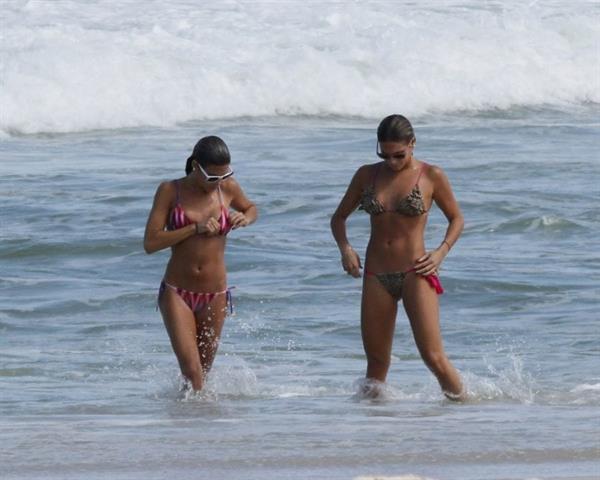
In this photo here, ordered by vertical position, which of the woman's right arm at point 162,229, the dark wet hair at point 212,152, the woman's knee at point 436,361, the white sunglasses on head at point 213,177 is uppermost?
the dark wet hair at point 212,152

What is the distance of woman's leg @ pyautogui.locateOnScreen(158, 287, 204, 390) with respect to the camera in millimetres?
8352

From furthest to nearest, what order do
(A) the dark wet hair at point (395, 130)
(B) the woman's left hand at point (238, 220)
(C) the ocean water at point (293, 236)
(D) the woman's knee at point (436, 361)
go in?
(B) the woman's left hand at point (238, 220) < (D) the woman's knee at point (436, 361) < (A) the dark wet hair at point (395, 130) < (C) the ocean water at point (293, 236)

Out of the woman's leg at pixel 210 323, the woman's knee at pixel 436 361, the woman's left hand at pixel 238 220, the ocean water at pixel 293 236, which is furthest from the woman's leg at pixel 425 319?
the woman's leg at pixel 210 323

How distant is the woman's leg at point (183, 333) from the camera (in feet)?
27.4

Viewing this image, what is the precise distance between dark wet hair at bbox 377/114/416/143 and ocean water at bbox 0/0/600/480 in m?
1.30

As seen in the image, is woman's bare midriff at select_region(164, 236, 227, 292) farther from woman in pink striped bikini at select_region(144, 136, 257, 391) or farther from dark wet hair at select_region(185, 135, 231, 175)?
dark wet hair at select_region(185, 135, 231, 175)

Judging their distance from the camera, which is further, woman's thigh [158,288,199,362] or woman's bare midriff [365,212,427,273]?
woman's thigh [158,288,199,362]

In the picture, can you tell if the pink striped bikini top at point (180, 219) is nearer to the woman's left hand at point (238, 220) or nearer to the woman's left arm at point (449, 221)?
the woman's left hand at point (238, 220)

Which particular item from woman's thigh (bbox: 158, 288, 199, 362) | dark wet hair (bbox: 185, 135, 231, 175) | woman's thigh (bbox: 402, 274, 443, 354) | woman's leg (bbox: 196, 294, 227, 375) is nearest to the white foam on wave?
woman's leg (bbox: 196, 294, 227, 375)

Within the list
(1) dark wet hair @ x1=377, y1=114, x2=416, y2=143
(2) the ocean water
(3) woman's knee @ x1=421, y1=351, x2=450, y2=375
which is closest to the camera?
(2) the ocean water

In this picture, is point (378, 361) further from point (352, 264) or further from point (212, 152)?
point (212, 152)

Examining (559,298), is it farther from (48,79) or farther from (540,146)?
(48,79)

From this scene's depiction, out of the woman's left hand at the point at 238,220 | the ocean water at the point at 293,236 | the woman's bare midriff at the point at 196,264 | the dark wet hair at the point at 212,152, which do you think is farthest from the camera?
the woman's bare midriff at the point at 196,264

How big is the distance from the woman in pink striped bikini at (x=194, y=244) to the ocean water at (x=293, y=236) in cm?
34
